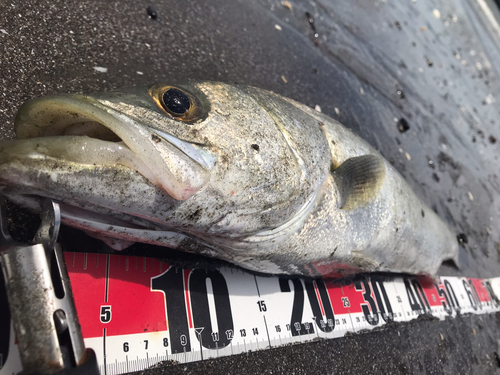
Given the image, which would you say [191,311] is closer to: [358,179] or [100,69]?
[358,179]

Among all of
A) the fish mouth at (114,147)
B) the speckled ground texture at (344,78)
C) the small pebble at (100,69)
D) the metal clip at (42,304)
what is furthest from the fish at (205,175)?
the small pebble at (100,69)

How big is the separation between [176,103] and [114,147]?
Answer: 0.29 metres

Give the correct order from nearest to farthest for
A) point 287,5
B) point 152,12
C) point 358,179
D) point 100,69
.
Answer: point 358,179
point 100,69
point 152,12
point 287,5

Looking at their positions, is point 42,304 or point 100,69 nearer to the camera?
point 42,304

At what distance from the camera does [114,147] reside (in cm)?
87

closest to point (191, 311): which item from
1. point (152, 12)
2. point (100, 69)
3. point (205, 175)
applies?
point (205, 175)

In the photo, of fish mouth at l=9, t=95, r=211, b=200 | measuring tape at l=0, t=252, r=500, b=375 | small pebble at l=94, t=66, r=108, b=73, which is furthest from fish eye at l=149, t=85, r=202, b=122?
small pebble at l=94, t=66, r=108, b=73

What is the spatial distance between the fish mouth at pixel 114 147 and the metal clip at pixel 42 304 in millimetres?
200

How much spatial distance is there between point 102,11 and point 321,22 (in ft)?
8.09

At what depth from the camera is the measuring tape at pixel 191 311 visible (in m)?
1.26

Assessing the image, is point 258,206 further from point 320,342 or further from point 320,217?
point 320,342

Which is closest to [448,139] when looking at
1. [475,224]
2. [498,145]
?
[475,224]

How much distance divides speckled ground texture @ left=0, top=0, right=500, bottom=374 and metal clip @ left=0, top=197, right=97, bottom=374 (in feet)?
1.89

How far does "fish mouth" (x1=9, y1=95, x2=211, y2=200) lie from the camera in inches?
32.8
